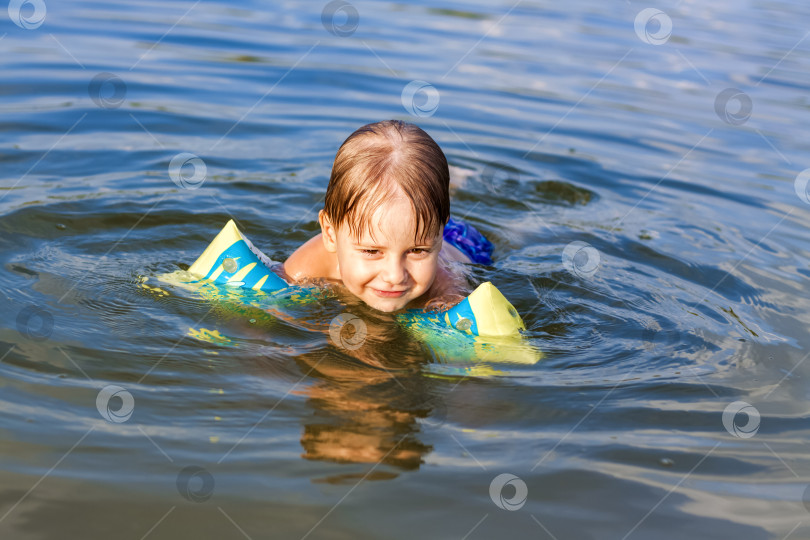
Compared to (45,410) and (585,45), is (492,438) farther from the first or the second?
(585,45)

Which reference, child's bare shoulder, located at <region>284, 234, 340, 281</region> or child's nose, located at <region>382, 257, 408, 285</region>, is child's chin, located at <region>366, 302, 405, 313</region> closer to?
child's nose, located at <region>382, 257, 408, 285</region>

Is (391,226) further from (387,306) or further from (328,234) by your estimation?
(328,234)

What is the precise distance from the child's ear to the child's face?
0.12 m

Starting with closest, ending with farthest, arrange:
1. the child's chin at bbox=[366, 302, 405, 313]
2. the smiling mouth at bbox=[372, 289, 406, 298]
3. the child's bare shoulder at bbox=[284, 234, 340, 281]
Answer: the smiling mouth at bbox=[372, 289, 406, 298]
the child's chin at bbox=[366, 302, 405, 313]
the child's bare shoulder at bbox=[284, 234, 340, 281]

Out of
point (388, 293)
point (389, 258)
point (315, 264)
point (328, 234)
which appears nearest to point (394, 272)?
point (389, 258)

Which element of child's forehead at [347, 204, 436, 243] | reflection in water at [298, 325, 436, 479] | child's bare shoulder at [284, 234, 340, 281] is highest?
child's bare shoulder at [284, 234, 340, 281]

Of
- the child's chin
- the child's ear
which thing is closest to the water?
the child's chin

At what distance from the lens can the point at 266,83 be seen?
9.22 meters

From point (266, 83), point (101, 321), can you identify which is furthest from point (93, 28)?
point (101, 321)

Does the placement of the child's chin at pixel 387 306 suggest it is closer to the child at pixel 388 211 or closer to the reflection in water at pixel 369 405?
the child at pixel 388 211

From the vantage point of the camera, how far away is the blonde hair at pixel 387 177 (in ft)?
13.1

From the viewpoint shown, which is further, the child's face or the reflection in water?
the child's face

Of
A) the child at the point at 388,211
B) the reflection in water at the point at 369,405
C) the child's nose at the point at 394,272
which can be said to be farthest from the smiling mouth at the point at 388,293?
the reflection in water at the point at 369,405

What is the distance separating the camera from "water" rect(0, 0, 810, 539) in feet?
9.64
